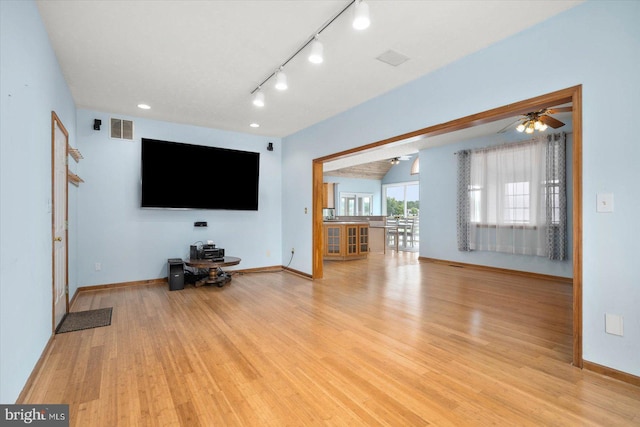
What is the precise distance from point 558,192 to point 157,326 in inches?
254

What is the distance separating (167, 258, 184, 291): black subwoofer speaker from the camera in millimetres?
4730

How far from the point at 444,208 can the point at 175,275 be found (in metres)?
5.90

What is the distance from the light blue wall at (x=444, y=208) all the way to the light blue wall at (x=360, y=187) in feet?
16.2

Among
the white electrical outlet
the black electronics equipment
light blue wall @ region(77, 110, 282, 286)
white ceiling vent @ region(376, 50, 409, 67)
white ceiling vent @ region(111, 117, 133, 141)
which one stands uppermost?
white ceiling vent @ region(376, 50, 409, 67)

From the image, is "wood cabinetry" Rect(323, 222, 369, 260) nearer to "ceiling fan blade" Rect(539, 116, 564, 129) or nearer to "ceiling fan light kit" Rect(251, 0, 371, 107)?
"ceiling fan light kit" Rect(251, 0, 371, 107)

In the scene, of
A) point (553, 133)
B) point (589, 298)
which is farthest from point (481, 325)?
point (553, 133)

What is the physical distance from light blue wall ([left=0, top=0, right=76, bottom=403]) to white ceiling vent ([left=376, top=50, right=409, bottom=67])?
9.17 feet

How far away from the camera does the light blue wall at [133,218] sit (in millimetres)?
4699

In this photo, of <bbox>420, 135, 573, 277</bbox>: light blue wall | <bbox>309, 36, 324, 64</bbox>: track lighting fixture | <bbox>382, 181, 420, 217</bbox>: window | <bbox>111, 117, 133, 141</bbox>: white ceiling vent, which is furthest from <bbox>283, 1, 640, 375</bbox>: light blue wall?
<bbox>382, 181, 420, 217</bbox>: window

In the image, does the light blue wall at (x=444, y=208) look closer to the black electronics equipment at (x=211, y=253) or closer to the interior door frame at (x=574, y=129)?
the interior door frame at (x=574, y=129)

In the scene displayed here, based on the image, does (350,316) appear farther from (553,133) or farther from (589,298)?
(553,133)

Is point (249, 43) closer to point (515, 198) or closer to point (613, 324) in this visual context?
point (613, 324)

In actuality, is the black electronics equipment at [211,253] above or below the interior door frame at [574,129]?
below

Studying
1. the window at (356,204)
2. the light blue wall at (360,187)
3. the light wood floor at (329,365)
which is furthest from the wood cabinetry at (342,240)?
the window at (356,204)
